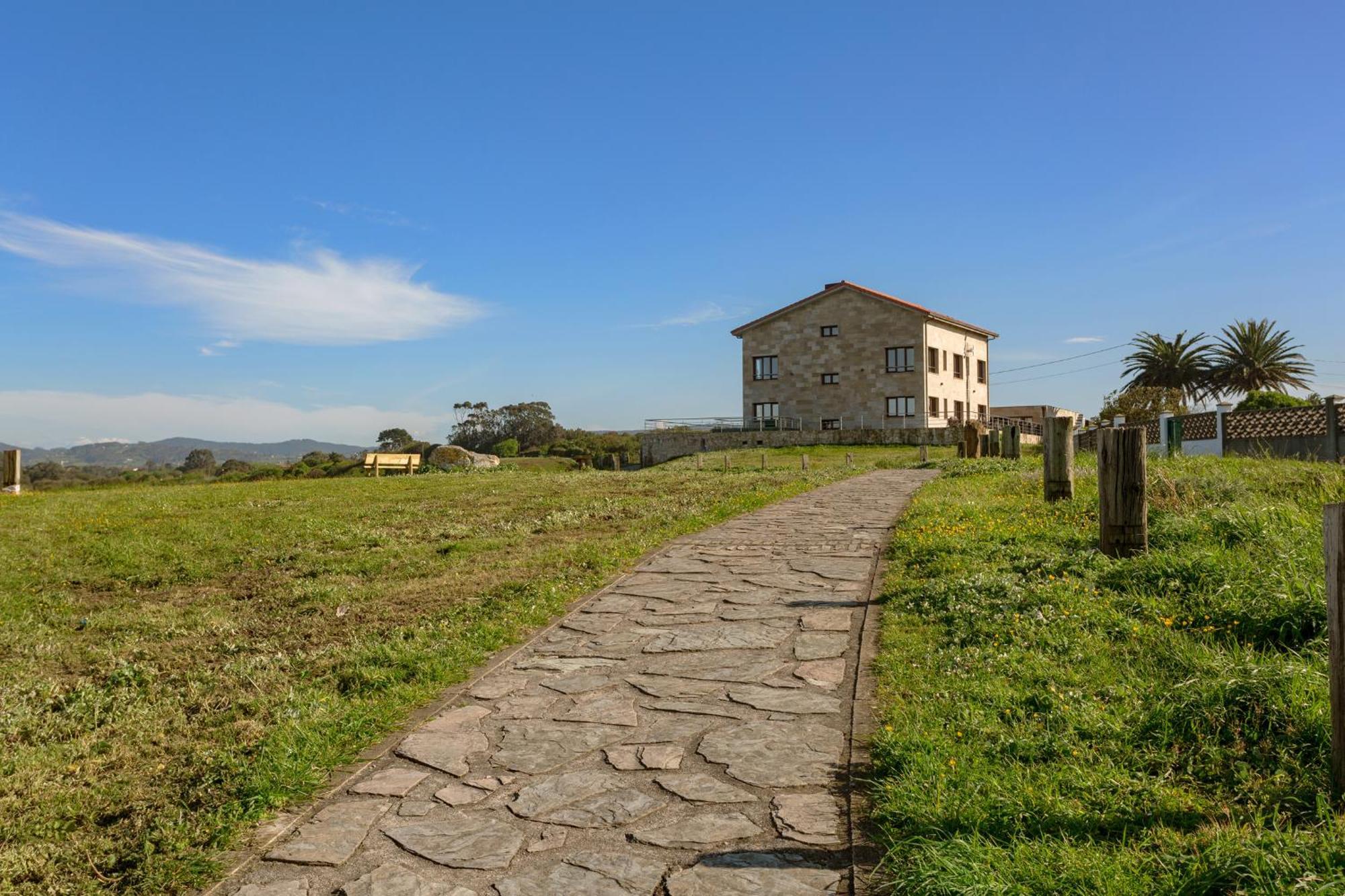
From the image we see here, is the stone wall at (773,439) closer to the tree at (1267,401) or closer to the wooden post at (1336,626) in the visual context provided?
the tree at (1267,401)

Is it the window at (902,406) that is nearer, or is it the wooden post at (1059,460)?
the wooden post at (1059,460)

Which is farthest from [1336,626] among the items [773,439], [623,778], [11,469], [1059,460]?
[773,439]

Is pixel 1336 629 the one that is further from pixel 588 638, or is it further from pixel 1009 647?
pixel 588 638

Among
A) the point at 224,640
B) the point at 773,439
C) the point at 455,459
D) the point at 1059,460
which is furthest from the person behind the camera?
the point at 773,439

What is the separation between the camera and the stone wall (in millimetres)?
46531

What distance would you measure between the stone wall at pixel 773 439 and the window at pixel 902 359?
184 inches

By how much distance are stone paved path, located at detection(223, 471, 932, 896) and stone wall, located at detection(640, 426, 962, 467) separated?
134 feet

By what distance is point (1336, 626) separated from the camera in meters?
3.32

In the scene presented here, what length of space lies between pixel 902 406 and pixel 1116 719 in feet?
165

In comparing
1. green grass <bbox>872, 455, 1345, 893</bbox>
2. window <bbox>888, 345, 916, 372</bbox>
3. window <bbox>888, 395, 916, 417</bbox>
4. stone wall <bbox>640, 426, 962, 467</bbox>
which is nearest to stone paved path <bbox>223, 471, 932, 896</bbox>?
green grass <bbox>872, 455, 1345, 893</bbox>

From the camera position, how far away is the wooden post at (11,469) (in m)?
23.8

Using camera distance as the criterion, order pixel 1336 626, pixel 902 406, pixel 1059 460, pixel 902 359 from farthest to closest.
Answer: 1. pixel 902 406
2. pixel 902 359
3. pixel 1059 460
4. pixel 1336 626

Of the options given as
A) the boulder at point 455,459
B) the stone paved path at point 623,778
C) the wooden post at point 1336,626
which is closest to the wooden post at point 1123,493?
the stone paved path at point 623,778

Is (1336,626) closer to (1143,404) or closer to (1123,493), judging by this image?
(1123,493)
